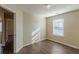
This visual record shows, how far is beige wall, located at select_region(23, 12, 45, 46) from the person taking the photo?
4.61 metres

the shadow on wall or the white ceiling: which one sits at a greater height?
the white ceiling

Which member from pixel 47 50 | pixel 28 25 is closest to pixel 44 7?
pixel 47 50

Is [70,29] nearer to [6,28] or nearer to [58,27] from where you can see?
[58,27]

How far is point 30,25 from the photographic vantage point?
4969 millimetres

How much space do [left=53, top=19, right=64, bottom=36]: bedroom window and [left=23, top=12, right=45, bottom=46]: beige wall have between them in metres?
0.59

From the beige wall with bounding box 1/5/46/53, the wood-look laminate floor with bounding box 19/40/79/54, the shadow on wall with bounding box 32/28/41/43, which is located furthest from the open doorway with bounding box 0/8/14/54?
the wood-look laminate floor with bounding box 19/40/79/54

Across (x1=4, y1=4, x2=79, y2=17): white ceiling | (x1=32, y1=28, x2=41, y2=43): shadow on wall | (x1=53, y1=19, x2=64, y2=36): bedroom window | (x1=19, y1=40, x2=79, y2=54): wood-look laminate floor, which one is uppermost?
(x1=4, y1=4, x2=79, y2=17): white ceiling

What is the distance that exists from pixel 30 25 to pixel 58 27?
1.26 meters

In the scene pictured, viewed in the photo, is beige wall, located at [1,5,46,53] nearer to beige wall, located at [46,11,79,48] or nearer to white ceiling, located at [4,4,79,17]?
white ceiling, located at [4,4,79,17]

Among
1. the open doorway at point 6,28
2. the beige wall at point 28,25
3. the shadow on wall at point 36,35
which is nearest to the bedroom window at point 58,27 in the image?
the beige wall at point 28,25

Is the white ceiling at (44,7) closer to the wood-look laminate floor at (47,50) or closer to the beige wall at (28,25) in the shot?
the beige wall at (28,25)
